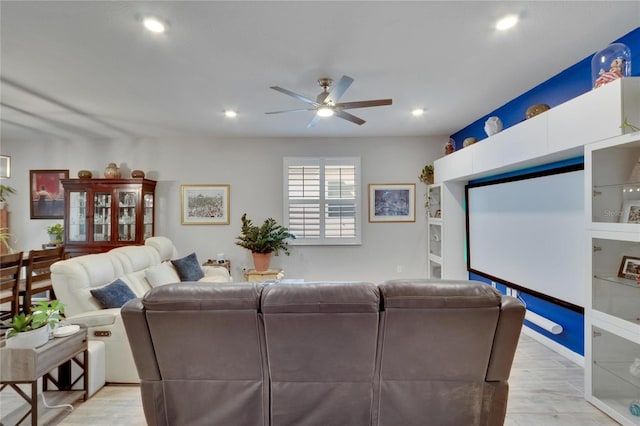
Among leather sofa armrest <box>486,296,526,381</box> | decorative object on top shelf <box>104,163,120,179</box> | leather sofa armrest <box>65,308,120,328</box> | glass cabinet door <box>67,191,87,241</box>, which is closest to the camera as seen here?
leather sofa armrest <box>486,296,526,381</box>

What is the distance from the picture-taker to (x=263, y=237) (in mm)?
4840

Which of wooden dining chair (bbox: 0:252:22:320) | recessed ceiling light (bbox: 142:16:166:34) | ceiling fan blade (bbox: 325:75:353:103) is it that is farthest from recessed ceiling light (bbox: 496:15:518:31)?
wooden dining chair (bbox: 0:252:22:320)

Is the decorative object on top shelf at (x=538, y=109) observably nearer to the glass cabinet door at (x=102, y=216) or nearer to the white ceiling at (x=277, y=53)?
the white ceiling at (x=277, y=53)

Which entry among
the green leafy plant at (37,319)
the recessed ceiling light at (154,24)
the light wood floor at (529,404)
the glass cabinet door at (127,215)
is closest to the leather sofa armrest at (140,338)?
the light wood floor at (529,404)

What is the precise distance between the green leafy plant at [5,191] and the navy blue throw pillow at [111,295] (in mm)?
4133

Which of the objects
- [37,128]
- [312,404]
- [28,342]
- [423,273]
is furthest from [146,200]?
[423,273]

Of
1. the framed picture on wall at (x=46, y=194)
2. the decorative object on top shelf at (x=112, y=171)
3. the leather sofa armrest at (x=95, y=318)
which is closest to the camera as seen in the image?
the leather sofa armrest at (x=95, y=318)

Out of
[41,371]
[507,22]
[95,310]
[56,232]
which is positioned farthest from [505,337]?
[56,232]

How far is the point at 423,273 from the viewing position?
205 inches

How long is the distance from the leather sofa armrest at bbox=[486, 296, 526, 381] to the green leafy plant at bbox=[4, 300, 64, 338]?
277 centimetres

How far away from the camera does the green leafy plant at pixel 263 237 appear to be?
15.8 feet

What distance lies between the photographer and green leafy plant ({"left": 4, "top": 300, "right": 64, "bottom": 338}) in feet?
6.23

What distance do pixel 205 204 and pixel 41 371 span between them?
141 inches

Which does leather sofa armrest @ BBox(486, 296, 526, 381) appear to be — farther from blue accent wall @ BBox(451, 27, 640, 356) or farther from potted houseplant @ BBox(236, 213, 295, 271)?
potted houseplant @ BBox(236, 213, 295, 271)
